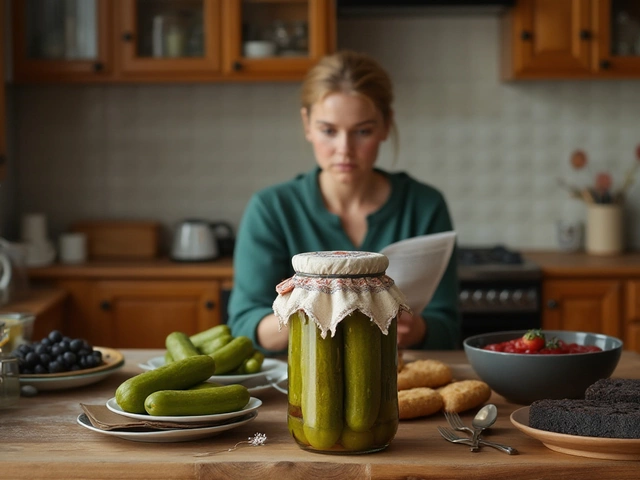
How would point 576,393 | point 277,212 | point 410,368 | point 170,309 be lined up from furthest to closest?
point 170,309
point 277,212
point 410,368
point 576,393

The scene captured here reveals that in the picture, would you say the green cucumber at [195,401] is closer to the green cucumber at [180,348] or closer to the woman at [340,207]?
the green cucumber at [180,348]

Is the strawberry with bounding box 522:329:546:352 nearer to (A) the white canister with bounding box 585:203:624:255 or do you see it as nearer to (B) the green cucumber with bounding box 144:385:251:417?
(B) the green cucumber with bounding box 144:385:251:417

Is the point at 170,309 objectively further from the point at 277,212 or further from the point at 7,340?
the point at 7,340

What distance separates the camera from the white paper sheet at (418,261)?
5.82 ft

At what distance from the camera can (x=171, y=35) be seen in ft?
12.8

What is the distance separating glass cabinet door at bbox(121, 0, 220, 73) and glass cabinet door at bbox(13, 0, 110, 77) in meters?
0.11

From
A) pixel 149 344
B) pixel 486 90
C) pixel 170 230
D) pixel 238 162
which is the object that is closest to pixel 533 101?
pixel 486 90

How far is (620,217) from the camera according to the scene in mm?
4066

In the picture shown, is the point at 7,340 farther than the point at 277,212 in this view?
No

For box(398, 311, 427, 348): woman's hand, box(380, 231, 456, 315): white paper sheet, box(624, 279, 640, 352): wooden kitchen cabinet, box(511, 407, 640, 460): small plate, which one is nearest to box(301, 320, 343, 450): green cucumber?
box(511, 407, 640, 460): small plate

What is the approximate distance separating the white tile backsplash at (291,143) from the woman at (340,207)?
5.54 feet

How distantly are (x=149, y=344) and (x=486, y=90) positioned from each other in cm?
189

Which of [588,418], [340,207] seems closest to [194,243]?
[340,207]

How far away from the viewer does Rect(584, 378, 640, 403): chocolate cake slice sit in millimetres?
1326
